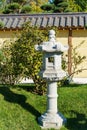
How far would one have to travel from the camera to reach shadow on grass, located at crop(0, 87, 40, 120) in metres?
9.34

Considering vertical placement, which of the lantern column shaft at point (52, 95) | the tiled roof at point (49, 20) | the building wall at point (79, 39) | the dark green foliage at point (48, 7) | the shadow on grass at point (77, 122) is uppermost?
the lantern column shaft at point (52, 95)

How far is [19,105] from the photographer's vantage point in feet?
30.6

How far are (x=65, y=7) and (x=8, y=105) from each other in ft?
54.0

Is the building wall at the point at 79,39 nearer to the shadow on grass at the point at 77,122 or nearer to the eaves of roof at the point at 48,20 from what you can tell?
the eaves of roof at the point at 48,20

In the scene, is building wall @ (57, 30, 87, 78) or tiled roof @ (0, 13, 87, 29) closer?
tiled roof @ (0, 13, 87, 29)

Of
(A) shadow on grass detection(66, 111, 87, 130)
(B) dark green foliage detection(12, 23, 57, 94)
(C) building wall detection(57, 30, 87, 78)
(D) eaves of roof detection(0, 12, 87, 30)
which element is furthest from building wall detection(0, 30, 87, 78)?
(A) shadow on grass detection(66, 111, 87, 130)

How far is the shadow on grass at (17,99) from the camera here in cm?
934

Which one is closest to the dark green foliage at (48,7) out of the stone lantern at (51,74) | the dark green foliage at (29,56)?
the dark green foliage at (29,56)

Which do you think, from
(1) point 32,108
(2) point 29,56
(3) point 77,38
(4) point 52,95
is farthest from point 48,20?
(4) point 52,95

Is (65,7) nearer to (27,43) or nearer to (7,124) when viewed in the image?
(27,43)

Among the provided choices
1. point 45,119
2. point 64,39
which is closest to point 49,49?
point 45,119

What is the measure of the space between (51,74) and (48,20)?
29.0 feet

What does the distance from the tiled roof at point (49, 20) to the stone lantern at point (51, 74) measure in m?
7.15

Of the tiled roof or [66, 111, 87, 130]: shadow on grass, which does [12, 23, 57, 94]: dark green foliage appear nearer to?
[66, 111, 87, 130]: shadow on grass
